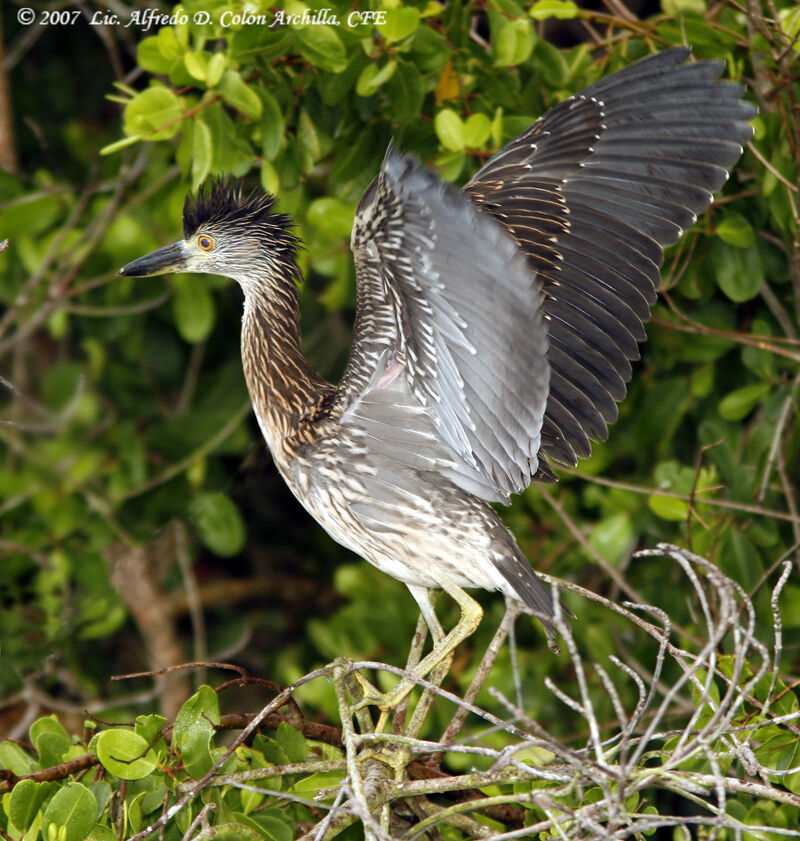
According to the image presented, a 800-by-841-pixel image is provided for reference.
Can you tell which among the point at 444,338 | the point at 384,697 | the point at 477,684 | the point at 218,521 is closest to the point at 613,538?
the point at 477,684

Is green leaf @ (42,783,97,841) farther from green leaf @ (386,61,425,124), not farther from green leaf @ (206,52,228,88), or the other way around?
green leaf @ (386,61,425,124)

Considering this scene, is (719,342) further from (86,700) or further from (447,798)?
(86,700)

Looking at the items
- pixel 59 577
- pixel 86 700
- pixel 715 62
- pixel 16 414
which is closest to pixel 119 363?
pixel 16 414

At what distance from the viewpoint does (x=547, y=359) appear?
7.36 feet

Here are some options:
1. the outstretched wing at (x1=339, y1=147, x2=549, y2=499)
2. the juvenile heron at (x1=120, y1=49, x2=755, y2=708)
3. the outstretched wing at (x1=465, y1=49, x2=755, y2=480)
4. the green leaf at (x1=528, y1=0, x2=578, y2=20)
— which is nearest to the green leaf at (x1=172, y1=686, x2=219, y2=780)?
the juvenile heron at (x1=120, y1=49, x2=755, y2=708)

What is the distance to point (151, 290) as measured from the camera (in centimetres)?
369

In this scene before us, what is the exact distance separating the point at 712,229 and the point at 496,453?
100 cm

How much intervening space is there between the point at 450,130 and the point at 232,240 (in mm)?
615

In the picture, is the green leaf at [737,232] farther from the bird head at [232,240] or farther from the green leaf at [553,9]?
the bird head at [232,240]

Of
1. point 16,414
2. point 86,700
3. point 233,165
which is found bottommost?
point 86,700

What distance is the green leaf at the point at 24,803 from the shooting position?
1923 mm

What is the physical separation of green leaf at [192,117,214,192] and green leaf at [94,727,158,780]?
119cm

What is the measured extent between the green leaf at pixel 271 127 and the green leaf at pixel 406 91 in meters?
0.27

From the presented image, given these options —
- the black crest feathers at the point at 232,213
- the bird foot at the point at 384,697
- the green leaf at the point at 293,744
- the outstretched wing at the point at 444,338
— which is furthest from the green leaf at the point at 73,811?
the black crest feathers at the point at 232,213
